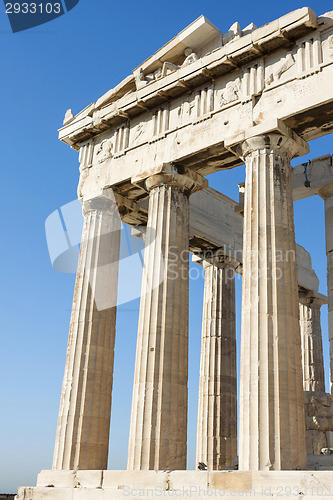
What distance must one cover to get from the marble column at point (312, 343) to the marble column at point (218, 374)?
5.50 meters

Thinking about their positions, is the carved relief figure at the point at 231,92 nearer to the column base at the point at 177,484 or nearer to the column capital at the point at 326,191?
the column capital at the point at 326,191

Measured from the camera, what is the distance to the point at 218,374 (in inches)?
1120

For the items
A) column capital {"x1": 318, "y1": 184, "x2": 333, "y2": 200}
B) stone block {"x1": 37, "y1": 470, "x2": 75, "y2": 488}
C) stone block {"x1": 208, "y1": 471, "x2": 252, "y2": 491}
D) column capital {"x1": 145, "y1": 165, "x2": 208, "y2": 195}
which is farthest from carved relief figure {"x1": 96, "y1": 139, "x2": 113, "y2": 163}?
stone block {"x1": 208, "y1": 471, "x2": 252, "y2": 491}

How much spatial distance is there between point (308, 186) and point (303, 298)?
34.4 ft

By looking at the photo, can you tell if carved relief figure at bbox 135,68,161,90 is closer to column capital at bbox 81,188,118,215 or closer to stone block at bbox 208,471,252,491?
column capital at bbox 81,188,118,215

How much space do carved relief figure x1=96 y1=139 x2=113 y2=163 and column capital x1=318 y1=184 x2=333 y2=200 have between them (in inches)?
371

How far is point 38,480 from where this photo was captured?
2064cm

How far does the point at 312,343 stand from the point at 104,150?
16668 mm

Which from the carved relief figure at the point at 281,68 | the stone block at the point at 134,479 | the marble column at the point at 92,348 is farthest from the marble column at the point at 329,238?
the stone block at the point at 134,479

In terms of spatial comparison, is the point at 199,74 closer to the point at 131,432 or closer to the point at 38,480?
the point at 131,432

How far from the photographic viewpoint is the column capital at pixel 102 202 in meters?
24.6

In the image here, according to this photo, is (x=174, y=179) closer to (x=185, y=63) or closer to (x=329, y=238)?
(x=185, y=63)

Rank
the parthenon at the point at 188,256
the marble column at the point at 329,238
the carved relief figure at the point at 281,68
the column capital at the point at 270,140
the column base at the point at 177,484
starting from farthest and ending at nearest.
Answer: the marble column at the point at 329,238
the carved relief figure at the point at 281,68
the column capital at the point at 270,140
the parthenon at the point at 188,256
the column base at the point at 177,484

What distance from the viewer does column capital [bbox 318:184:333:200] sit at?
25014mm
